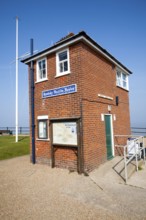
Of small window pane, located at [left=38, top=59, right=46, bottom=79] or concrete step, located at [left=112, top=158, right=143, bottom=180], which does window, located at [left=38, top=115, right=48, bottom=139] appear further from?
concrete step, located at [left=112, top=158, right=143, bottom=180]

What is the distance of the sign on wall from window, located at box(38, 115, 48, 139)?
0.72 m

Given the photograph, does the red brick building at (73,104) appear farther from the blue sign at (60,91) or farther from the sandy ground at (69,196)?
the sandy ground at (69,196)

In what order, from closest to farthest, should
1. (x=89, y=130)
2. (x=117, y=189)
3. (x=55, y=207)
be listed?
(x=55, y=207) → (x=117, y=189) → (x=89, y=130)

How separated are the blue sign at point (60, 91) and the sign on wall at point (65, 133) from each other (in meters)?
1.45

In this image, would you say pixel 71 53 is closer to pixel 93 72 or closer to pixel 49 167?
pixel 93 72

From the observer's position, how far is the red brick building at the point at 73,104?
7.03 meters

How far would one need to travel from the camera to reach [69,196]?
190 inches

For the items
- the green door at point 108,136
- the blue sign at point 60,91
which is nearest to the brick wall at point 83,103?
the blue sign at point 60,91

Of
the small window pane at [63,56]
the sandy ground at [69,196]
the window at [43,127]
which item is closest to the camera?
the sandy ground at [69,196]

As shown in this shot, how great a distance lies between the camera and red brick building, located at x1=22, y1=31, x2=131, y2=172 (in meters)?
7.03

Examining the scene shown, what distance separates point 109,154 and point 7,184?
5.25 metres

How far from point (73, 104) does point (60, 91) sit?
1.02 metres

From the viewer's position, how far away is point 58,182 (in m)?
5.91

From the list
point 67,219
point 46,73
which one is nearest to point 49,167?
point 67,219
